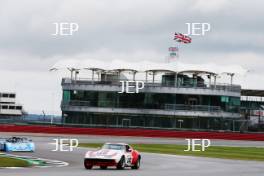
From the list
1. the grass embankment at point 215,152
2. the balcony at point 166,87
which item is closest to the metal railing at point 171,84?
the balcony at point 166,87

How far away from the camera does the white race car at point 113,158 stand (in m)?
25.4

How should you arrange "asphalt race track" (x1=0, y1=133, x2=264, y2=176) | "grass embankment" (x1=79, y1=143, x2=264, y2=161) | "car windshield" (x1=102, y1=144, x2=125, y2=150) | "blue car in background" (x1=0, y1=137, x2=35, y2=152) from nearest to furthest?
"asphalt race track" (x1=0, y1=133, x2=264, y2=176), "car windshield" (x1=102, y1=144, x2=125, y2=150), "blue car in background" (x1=0, y1=137, x2=35, y2=152), "grass embankment" (x1=79, y1=143, x2=264, y2=161)

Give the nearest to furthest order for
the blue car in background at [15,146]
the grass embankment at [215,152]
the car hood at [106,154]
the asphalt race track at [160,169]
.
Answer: the asphalt race track at [160,169] → the car hood at [106,154] → the blue car in background at [15,146] → the grass embankment at [215,152]

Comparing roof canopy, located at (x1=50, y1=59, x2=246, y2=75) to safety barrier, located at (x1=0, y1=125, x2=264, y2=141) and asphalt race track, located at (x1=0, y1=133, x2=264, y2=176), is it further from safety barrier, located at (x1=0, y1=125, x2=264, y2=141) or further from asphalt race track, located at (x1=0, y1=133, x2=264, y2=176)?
asphalt race track, located at (x1=0, y1=133, x2=264, y2=176)

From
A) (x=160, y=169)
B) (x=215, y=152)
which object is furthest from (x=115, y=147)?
(x=215, y=152)

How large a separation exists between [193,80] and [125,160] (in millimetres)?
63013

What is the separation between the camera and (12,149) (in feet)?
123

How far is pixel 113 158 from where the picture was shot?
83.6 ft

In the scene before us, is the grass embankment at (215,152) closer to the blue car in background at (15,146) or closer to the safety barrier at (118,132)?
the blue car in background at (15,146)

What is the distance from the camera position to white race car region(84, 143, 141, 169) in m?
25.4

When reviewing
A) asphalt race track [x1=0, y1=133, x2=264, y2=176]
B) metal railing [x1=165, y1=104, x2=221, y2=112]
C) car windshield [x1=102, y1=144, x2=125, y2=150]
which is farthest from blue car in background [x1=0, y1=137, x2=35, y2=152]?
metal railing [x1=165, y1=104, x2=221, y2=112]

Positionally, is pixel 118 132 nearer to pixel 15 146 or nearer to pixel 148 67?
pixel 148 67

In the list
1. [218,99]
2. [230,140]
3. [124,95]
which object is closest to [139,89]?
[124,95]

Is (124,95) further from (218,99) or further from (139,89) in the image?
(218,99)
